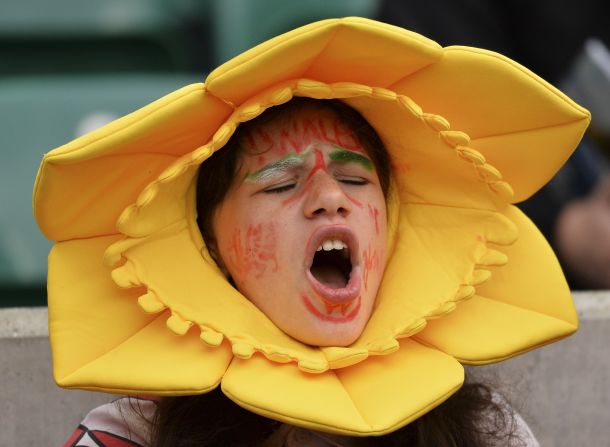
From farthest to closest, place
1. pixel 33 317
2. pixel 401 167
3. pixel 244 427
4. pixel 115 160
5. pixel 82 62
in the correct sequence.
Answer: pixel 82 62, pixel 33 317, pixel 401 167, pixel 244 427, pixel 115 160

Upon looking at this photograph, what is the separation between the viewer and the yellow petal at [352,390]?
1136 millimetres

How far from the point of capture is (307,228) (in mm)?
1229

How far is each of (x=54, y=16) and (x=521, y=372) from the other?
1485mm

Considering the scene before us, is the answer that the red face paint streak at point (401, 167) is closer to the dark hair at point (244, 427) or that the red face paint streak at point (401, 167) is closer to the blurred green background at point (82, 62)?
the dark hair at point (244, 427)

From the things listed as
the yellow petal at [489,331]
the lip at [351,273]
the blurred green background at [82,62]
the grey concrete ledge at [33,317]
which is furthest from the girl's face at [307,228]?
the blurred green background at [82,62]

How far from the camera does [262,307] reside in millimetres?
1266

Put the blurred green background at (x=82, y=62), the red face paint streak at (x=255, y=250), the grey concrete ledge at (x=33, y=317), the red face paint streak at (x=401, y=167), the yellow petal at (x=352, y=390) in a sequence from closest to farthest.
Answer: the yellow petal at (x=352, y=390) < the red face paint streak at (x=255, y=250) < the red face paint streak at (x=401, y=167) < the grey concrete ledge at (x=33, y=317) < the blurred green background at (x=82, y=62)

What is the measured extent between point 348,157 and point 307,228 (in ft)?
0.40

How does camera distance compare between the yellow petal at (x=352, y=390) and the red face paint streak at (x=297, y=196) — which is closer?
the yellow petal at (x=352, y=390)

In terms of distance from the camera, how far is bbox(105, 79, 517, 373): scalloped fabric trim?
120 centimetres

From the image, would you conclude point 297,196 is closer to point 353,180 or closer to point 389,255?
point 353,180

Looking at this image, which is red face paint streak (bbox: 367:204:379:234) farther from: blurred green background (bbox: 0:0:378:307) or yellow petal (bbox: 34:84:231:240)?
blurred green background (bbox: 0:0:378:307)

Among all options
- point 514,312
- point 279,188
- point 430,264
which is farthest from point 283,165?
point 514,312

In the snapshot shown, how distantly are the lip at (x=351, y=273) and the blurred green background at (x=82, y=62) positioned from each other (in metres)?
1.31
